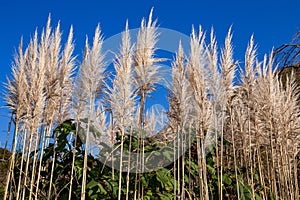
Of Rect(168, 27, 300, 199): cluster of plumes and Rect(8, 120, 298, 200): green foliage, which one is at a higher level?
Rect(168, 27, 300, 199): cluster of plumes

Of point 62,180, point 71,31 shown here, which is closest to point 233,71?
point 71,31

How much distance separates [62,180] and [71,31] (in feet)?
5.47

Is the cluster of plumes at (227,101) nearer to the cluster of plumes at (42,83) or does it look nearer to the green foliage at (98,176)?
the green foliage at (98,176)

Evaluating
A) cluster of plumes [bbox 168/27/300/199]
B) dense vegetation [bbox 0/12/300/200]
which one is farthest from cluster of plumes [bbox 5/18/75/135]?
cluster of plumes [bbox 168/27/300/199]

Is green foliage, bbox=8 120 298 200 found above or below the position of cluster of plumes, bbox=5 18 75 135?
below

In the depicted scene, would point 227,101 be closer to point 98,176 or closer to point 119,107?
point 119,107

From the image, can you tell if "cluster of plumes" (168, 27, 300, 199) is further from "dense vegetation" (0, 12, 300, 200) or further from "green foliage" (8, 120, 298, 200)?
"green foliage" (8, 120, 298, 200)

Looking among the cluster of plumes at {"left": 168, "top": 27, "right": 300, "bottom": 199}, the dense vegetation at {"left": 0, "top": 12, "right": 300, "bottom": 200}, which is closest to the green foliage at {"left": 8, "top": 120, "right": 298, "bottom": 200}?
the dense vegetation at {"left": 0, "top": 12, "right": 300, "bottom": 200}

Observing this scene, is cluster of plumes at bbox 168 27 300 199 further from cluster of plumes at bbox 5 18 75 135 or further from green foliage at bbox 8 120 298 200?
cluster of plumes at bbox 5 18 75 135

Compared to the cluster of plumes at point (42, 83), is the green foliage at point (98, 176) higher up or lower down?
lower down

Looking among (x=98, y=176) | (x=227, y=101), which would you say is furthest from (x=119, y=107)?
(x=227, y=101)

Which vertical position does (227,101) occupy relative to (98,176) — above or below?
above

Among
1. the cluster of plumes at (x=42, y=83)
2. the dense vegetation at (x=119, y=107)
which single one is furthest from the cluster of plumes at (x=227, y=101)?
the cluster of plumes at (x=42, y=83)

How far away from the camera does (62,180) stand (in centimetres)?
374
